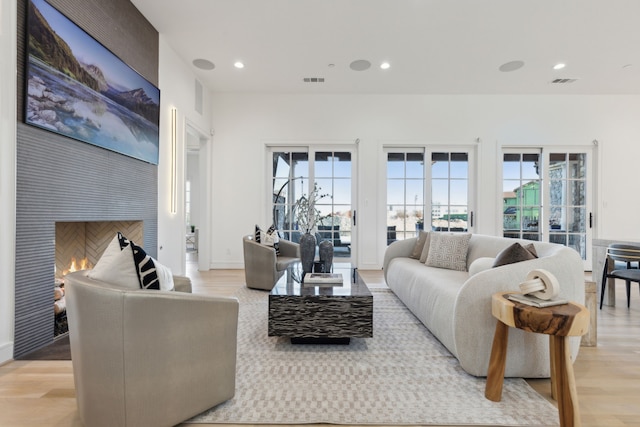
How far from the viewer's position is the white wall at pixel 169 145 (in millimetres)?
3904

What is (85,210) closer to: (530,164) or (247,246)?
(247,246)

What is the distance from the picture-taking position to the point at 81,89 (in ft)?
8.39

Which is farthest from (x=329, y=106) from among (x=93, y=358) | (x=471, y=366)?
(x=93, y=358)

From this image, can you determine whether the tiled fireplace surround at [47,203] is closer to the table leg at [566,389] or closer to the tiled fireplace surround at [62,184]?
the tiled fireplace surround at [62,184]

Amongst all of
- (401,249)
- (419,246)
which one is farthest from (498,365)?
(401,249)

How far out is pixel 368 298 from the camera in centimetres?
214

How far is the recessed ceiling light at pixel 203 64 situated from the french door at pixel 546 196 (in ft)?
16.9

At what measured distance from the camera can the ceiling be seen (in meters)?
3.26

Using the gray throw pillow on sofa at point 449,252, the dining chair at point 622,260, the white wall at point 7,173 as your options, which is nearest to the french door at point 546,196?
the dining chair at point 622,260

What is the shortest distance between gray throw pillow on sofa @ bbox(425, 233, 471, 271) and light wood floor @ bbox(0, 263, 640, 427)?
1.14 metres

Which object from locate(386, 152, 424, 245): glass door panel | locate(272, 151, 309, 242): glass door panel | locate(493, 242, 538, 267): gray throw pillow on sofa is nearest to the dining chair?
locate(493, 242, 538, 267): gray throw pillow on sofa

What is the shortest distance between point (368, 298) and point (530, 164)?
16.8ft

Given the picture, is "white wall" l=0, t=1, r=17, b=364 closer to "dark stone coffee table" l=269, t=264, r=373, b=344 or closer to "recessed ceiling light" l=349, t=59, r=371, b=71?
"dark stone coffee table" l=269, t=264, r=373, b=344

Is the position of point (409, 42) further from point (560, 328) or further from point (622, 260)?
point (560, 328)
